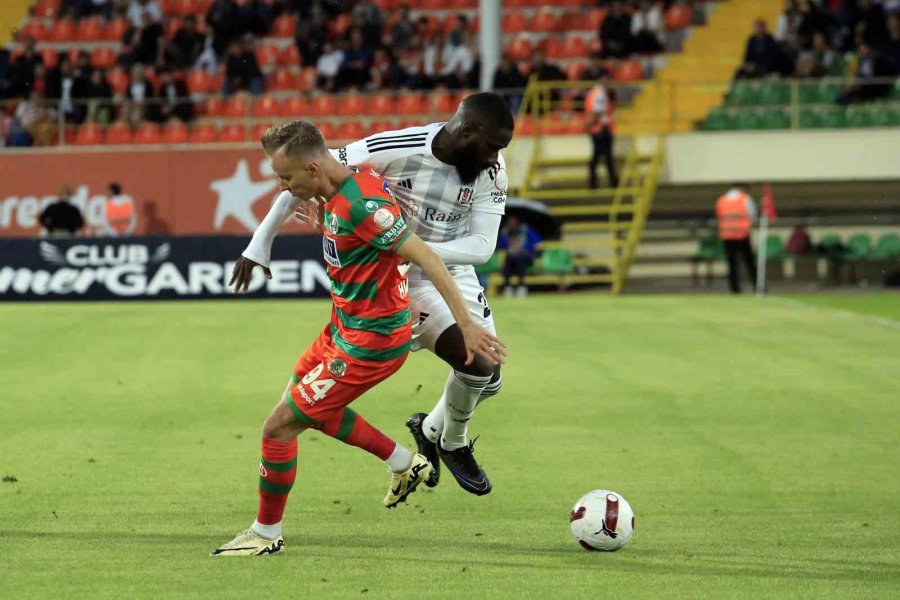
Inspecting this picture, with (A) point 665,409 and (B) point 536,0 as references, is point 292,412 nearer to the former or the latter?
(A) point 665,409

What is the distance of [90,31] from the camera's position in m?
32.9

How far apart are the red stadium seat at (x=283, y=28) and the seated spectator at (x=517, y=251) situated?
893 centimetres

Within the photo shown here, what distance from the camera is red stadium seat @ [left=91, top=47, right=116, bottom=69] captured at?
106ft

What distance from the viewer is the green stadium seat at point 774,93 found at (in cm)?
2728

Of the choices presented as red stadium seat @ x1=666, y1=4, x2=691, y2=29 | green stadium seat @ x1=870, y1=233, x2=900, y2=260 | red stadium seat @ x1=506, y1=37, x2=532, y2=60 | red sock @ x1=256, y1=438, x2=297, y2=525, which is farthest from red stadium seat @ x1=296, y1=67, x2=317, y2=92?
red sock @ x1=256, y1=438, x2=297, y2=525

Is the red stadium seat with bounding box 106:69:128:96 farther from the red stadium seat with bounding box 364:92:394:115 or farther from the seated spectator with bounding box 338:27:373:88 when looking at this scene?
the red stadium seat with bounding box 364:92:394:115

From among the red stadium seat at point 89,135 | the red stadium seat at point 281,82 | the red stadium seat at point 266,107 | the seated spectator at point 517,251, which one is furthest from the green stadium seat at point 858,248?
the red stadium seat at point 89,135

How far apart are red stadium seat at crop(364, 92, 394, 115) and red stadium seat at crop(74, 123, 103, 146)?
5482mm

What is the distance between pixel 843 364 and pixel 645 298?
33.1 feet

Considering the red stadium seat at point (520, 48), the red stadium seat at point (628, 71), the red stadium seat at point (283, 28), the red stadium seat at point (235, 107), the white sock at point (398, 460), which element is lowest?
the white sock at point (398, 460)

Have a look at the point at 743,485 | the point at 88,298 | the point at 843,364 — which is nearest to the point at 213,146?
the point at 88,298

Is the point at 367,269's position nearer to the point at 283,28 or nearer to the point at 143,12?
the point at 283,28

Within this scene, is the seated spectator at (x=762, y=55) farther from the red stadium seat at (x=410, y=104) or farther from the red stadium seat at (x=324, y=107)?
the red stadium seat at (x=324, y=107)

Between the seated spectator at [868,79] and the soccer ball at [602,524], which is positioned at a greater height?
the seated spectator at [868,79]
